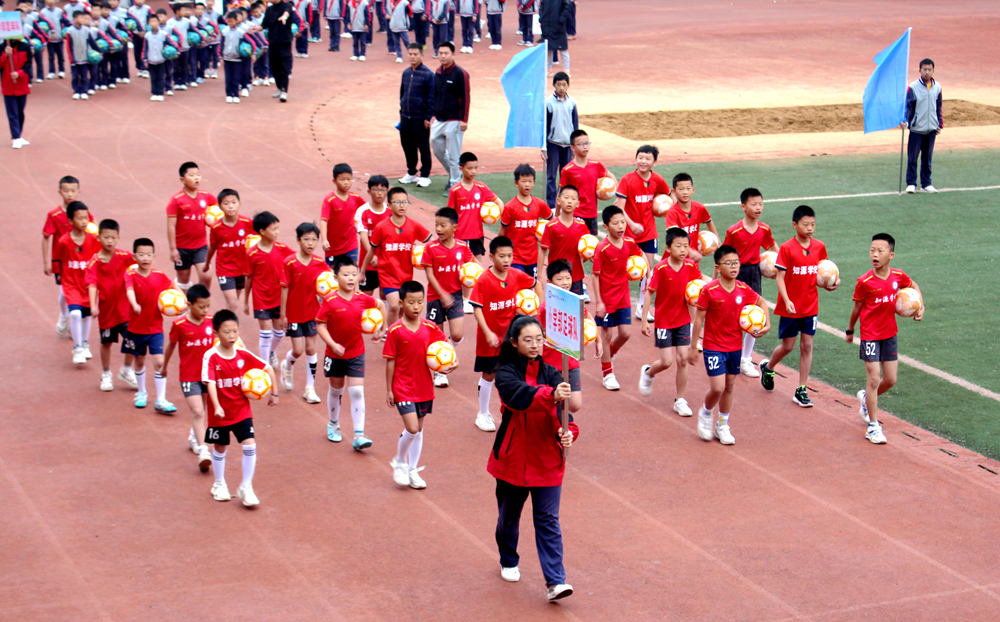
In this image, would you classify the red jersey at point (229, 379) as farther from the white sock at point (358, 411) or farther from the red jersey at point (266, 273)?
the red jersey at point (266, 273)

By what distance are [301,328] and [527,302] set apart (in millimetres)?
2548

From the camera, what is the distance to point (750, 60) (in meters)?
34.8

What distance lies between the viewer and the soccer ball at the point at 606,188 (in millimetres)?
13773

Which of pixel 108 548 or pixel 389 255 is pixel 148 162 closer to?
pixel 389 255

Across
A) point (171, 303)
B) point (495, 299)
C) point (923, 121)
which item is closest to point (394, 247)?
point (495, 299)

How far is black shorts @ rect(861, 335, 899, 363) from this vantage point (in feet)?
35.2

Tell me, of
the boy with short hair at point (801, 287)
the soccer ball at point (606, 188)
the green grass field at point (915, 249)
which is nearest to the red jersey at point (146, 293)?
the soccer ball at point (606, 188)

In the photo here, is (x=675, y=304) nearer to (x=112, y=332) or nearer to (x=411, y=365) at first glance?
(x=411, y=365)

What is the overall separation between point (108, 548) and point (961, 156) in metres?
20.7

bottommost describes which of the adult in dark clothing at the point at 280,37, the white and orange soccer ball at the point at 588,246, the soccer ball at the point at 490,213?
the white and orange soccer ball at the point at 588,246

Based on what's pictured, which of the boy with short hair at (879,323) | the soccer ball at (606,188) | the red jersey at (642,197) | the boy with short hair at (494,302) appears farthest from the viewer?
the red jersey at (642,197)

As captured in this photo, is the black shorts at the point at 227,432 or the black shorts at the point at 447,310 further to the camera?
the black shorts at the point at 447,310

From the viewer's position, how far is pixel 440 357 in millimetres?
9156

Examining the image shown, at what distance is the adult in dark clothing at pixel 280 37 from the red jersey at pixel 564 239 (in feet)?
52.8
